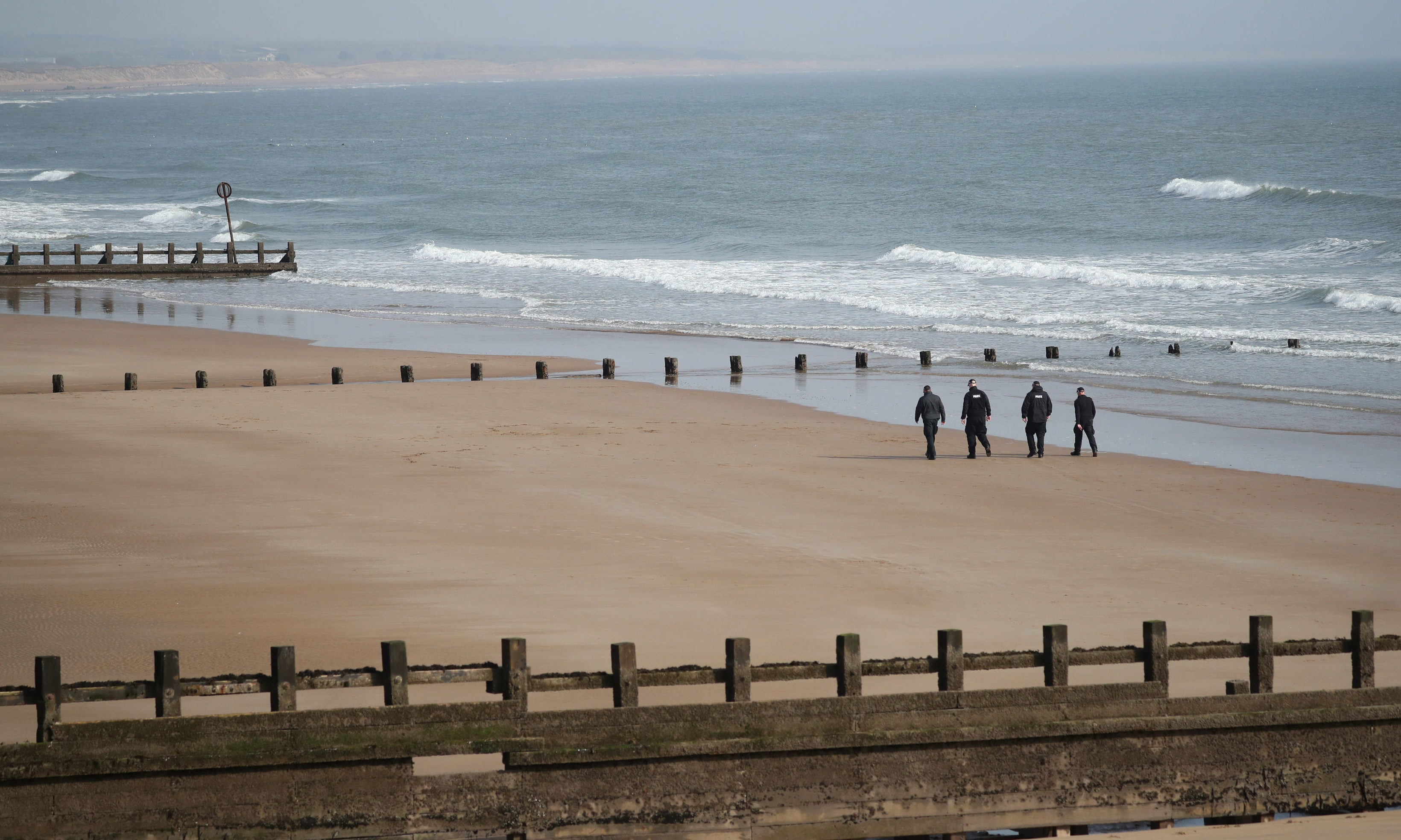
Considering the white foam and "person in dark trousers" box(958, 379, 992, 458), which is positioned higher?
the white foam

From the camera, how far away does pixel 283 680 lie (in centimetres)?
788

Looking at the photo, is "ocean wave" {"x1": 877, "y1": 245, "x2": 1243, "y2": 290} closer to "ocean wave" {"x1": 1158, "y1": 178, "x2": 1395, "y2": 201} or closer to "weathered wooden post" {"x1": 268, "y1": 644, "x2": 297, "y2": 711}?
"ocean wave" {"x1": 1158, "y1": 178, "x2": 1395, "y2": 201}

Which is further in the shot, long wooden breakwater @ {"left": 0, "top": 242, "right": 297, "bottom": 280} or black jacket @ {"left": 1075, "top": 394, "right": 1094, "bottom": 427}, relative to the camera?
long wooden breakwater @ {"left": 0, "top": 242, "right": 297, "bottom": 280}

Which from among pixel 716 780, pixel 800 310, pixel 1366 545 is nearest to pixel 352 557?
pixel 716 780

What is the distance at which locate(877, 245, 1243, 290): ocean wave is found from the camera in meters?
47.2

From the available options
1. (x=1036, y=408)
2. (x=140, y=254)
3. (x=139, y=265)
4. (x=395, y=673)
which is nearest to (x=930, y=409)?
(x=1036, y=408)

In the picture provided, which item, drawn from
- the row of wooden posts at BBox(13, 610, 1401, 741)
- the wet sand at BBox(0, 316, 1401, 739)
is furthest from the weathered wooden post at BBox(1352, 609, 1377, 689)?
the wet sand at BBox(0, 316, 1401, 739)

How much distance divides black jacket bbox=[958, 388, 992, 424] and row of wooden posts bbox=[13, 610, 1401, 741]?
41.9 feet

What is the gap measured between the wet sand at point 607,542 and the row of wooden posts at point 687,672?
1.75 metres

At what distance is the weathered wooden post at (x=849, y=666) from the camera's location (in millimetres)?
8297

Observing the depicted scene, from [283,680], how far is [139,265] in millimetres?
42480

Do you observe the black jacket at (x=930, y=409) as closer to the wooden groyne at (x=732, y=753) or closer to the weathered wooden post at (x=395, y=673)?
the wooden groyne at (x=732, y=753)

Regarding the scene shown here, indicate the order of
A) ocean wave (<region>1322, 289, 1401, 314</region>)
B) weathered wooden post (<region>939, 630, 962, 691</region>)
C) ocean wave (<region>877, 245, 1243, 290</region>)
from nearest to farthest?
weathered wooden post (<region>939, 630, 962, 691</region>) < ocean wave (<region>1322, 289, 1401, 314</region>) < ocean wave (<region>877, 245, 1243, 290</region>)

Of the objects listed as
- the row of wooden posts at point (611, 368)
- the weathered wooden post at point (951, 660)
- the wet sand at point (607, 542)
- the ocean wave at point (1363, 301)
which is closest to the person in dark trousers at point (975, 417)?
the wet sand at point (607, 542)
